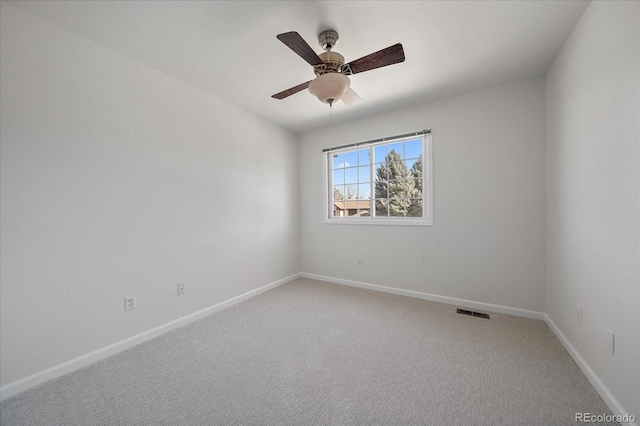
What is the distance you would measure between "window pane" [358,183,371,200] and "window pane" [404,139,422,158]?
2.25ft

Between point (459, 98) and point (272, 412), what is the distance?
349cm

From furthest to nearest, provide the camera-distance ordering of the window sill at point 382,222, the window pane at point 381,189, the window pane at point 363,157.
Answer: the window pane at point 363,157 → the window pane at point 381,189 → the window sill at point 382,222

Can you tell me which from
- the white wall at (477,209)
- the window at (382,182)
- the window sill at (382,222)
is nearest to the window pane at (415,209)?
the window at (382,182)

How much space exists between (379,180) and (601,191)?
2260mm

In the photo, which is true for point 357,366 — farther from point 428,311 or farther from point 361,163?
point 361,163

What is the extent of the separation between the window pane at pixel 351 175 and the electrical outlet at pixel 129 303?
2971 mm

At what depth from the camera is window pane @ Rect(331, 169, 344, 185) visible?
154 inches

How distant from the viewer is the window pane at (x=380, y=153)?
139 inches

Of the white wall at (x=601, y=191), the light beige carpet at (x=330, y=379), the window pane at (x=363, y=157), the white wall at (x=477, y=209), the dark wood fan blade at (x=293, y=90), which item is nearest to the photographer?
the white wall at (x=601, y=191)

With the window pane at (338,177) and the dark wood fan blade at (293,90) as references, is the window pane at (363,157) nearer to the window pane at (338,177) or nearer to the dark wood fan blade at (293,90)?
the window pane at (338,177)

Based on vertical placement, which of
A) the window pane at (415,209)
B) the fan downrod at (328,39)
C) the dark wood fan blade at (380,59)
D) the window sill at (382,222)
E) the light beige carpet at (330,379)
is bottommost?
the light beige carpet at (330,379)

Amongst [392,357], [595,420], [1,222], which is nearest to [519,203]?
[595,420]

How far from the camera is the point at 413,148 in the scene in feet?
10.8

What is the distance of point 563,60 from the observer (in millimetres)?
2025
